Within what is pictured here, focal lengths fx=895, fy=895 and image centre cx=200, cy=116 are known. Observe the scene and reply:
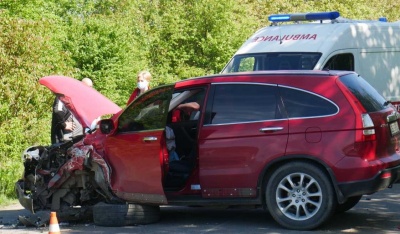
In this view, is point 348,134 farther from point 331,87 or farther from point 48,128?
point 48,128

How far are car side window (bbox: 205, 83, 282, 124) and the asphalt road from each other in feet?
4.12

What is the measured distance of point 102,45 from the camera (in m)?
25.8

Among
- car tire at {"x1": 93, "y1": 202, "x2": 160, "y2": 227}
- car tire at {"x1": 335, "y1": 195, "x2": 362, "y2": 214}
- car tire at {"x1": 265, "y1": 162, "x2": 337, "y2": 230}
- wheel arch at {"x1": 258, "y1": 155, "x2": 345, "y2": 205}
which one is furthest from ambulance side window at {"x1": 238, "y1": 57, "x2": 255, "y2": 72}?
car tire at {"x1": 265, "y1": 162, "x2": 337, "y2": 230}

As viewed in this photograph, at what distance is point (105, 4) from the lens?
109ft

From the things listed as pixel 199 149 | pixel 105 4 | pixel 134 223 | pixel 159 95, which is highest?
pixel 105 4

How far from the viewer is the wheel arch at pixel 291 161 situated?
31.9 feet

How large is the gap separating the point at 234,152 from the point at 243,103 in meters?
0.59

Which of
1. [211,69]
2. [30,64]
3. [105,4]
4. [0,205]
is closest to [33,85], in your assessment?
[30,64]

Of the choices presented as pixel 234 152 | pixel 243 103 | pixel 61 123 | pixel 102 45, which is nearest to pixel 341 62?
pixel 61 123

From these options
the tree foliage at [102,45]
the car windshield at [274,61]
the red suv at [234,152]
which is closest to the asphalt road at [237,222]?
the red suv at [234,152]

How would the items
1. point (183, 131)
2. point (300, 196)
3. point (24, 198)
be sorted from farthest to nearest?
point (24, 198)
point (183, 131)
point (300, 196)

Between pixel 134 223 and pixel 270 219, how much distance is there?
5.40ft

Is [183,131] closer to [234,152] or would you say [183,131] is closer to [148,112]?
[148,112]

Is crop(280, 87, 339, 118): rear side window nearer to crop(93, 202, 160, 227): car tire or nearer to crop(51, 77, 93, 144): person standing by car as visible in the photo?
crop(93, 202, 160, 227): car tire
